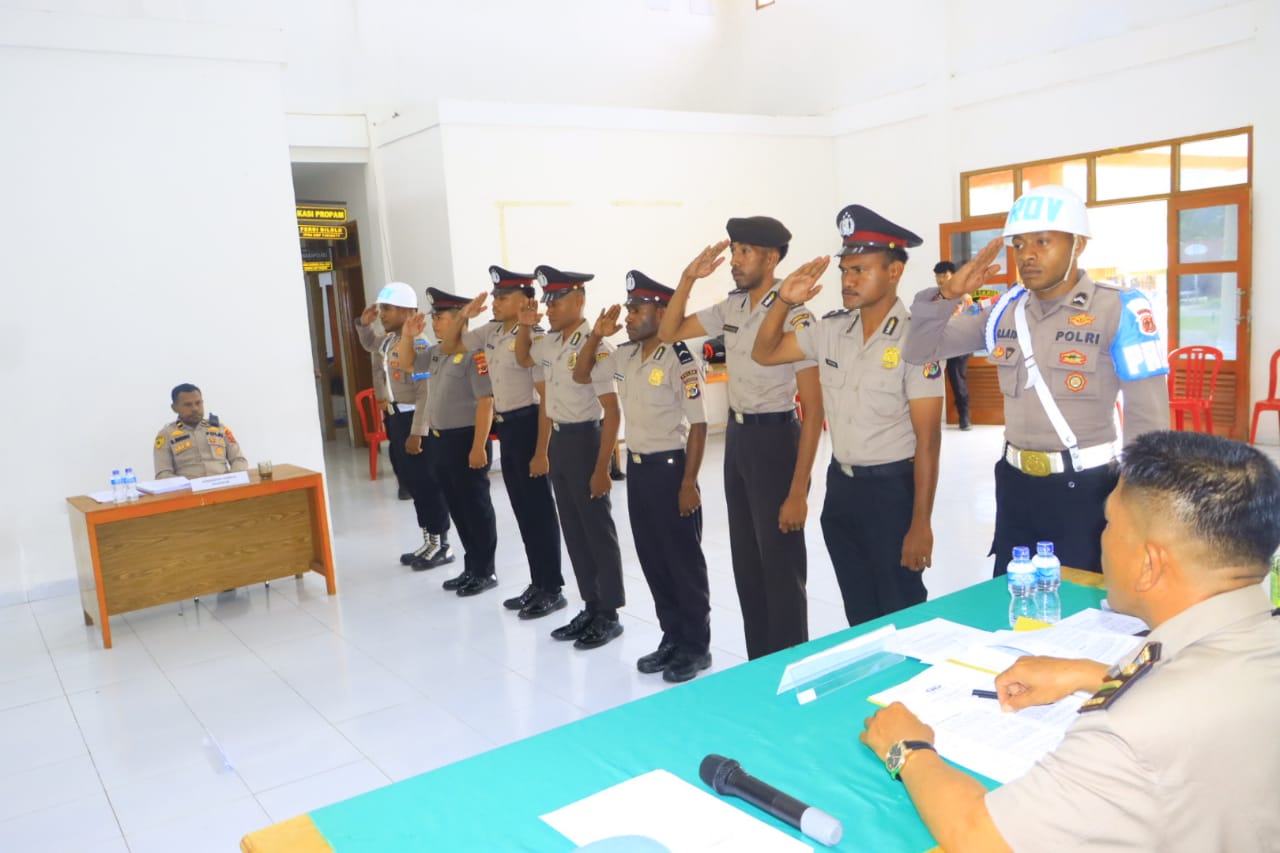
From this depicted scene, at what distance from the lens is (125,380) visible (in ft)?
19.7

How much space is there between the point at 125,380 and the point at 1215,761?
6.25m

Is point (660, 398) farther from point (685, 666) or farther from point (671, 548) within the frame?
point (685, 666)

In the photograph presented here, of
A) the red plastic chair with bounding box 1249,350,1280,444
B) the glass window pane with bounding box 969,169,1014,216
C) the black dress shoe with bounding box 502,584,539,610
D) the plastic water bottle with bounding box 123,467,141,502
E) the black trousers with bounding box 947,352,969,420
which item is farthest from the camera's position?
the glass window pane with bounding box 969,169,1014,216

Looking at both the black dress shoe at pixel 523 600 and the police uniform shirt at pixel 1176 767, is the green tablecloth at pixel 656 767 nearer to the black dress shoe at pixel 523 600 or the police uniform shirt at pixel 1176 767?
the police uniform shirt at pixel 1176 767

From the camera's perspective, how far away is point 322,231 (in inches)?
407

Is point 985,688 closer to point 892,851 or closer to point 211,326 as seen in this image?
point 892,851

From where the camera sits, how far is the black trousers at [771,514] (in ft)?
11.5

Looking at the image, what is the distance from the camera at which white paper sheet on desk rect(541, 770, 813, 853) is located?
132 cm

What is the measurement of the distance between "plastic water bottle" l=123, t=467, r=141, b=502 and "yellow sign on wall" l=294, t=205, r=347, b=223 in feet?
17.3

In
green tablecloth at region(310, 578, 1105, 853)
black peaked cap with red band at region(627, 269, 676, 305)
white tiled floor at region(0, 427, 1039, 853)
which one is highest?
black peaked cap with red band at region(627, 269, 676, 305)

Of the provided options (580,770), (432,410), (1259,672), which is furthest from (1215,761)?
(432,410)

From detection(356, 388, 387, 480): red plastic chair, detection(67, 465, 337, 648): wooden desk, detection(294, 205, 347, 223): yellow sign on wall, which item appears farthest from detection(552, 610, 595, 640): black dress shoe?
detection(294, 205, 347, 223): yellow sign on wall

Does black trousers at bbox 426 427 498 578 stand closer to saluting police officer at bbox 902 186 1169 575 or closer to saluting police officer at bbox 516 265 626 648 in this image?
saluting police officer at bbox 516 265 626 648

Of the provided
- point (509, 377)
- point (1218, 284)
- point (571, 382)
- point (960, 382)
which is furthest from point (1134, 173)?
point (571, 382)
